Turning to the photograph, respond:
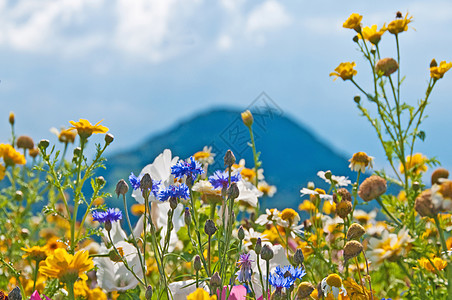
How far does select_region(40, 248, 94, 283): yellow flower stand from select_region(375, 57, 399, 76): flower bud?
0.94 m

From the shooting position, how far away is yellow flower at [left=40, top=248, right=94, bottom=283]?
2.09 ft

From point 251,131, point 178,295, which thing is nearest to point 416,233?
point 251,131

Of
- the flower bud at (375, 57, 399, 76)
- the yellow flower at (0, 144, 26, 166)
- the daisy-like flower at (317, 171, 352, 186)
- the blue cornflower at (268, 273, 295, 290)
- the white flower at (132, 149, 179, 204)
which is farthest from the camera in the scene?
the yellow flower at (0, 144, 26, 166)

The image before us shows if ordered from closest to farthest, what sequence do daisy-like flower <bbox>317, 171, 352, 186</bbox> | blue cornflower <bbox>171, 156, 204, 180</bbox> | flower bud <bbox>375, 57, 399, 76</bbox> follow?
blue cornflower <bbox>171, 156, 204, 180</bbox>
daisy-like flower <bbox>317, 171, 352, 186</bbox>
flower bud <bbox>375, 57, 399, 76</bbox>

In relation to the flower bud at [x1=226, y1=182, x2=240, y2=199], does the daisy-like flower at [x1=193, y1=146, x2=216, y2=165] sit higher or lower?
higher

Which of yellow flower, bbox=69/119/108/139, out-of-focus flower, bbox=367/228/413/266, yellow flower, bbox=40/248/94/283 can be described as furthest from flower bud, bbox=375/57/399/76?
yellow flower, bbox=40/248/94/283

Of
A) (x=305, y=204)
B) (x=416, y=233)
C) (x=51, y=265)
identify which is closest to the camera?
(x=51, y=265)

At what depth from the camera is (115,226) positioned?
41.4 inches

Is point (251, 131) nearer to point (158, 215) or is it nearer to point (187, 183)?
point (158, 215)

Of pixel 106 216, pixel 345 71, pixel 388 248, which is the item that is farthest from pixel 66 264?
pixel 345 71

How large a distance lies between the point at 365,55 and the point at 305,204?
1.51 feet

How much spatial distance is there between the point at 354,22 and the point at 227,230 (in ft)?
2.85

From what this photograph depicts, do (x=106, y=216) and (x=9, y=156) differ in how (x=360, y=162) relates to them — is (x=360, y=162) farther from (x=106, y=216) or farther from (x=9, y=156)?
(x=9, y=156)

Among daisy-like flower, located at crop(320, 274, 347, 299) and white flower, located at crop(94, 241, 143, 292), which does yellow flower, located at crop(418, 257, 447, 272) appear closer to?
daisy-like flower, located at crop(320, 274, 347, 299)
